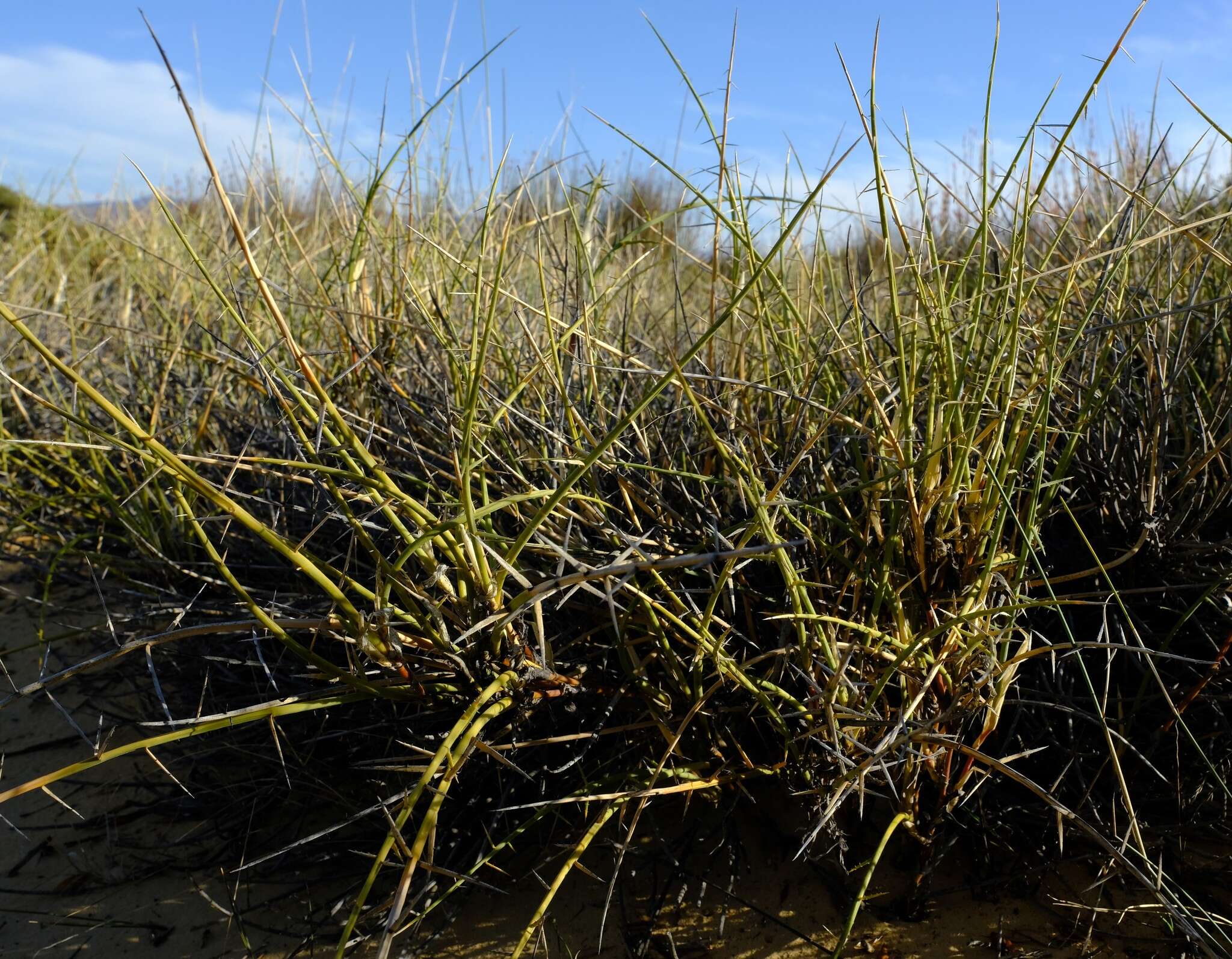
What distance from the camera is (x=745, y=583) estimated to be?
1.19 m

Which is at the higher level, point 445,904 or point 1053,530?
point 1053,530

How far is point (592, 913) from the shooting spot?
4.21 ft

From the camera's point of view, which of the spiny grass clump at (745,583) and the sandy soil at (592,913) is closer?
the spiny grass clump at (745,583)

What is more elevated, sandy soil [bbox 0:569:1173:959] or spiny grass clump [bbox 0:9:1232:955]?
spiny grass clump [bbox 0:9:1232:955]

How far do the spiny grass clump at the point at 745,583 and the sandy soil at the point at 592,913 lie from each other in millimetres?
55

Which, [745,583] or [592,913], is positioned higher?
[745,583]

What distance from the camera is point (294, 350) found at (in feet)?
3.08

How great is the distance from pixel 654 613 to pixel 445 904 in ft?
1.84

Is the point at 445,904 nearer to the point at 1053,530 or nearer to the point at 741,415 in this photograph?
the point at 741,415

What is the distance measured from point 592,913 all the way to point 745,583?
52cm

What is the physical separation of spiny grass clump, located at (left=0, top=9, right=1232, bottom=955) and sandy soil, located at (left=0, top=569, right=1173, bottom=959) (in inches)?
2.2

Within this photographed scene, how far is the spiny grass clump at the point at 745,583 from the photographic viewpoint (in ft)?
3.23

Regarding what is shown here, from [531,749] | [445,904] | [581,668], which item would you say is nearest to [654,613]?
[581,668]

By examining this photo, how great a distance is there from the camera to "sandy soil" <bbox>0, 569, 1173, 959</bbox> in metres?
1.19
